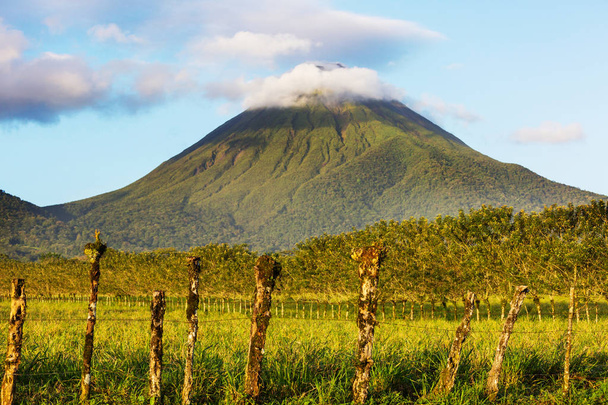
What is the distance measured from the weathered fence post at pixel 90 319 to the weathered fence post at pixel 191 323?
1642 mm

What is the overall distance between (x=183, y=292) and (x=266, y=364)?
73456 millimetres

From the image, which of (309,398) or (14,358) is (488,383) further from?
(14,358)

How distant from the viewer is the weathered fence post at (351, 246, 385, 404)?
28.7 feet

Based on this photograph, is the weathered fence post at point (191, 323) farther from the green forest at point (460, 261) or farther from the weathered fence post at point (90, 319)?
the green forest at point (460, 261)

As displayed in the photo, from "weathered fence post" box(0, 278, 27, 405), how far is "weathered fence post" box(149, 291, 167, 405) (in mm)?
2141

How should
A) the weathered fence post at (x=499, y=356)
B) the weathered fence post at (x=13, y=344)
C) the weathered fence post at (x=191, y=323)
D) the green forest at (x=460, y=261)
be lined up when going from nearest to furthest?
the weathered fence post at (x=13, y=344), the weathered fence post at (x=191, y=323), the weathered fence post at (x=499, y=356), the green forest at (x=460, y=261)

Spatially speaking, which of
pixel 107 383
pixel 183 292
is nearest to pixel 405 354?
pixel 107 383

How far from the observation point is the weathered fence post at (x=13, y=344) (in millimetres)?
8102

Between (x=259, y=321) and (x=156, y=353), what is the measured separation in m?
1.93

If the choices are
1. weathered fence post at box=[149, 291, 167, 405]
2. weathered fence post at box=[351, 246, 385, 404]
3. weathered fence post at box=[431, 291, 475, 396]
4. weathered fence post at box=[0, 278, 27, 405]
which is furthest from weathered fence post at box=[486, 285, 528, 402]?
weathered fence post at box=[0, 278, 27, 405]

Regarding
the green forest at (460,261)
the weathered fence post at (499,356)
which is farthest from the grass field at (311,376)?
Result: the green forest at (460,261)

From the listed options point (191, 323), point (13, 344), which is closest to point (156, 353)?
point (191, 323)

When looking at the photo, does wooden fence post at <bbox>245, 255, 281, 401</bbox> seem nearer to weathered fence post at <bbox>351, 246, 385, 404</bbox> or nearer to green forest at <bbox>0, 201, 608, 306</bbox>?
weathered fence post at <bbox>351, 246, 385, 404</bbox>

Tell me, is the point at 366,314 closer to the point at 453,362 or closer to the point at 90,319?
the point at 453,362
